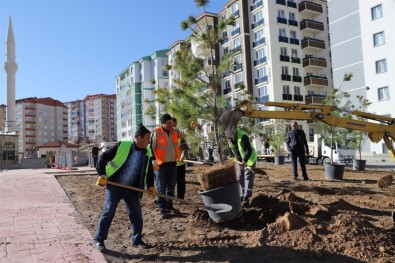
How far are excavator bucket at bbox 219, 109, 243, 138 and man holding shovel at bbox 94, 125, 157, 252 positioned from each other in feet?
10.0

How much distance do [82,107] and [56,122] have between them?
19254mm

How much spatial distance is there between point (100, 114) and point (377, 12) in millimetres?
112725

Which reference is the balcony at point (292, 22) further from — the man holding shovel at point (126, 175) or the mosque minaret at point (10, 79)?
the man holding shovel at point (126, 175)

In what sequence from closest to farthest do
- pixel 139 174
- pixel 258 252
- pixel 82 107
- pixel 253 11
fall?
pixel 258 252
pixel 139 174
pixel 253 11
pixel 82 107

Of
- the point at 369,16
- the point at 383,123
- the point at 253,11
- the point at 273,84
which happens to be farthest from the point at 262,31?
the point at 383,123

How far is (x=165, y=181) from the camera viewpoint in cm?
649

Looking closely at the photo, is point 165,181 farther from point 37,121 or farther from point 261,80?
point 37,121

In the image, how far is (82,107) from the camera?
145 meters

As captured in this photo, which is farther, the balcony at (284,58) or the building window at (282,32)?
the building window at (282,32)

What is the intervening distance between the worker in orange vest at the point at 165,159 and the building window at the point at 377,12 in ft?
118

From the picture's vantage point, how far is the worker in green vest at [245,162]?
7082mm

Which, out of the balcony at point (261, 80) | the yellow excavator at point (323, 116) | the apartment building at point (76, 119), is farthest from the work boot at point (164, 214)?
the apartment building at point (76, 119)

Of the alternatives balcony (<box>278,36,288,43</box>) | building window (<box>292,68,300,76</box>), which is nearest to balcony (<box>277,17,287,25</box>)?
balcony (<box>278,36,288,43</box>)

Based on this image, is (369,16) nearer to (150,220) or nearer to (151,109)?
(151,109)
